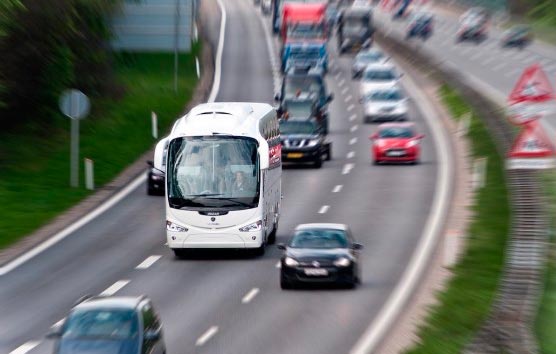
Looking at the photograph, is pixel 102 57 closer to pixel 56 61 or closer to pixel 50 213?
pixel 56 61

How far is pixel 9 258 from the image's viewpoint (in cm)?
3083

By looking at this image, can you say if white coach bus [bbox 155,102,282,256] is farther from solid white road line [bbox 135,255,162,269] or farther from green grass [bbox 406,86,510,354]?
green grass [bbox 406,86,510,354]

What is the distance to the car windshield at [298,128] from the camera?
49.3 metres

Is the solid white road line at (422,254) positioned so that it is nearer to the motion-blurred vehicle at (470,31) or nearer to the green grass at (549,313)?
the green grass at (549,313)

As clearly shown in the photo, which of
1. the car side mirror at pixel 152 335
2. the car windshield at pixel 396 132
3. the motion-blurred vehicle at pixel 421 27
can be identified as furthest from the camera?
the motion-blurred vehicle at pixel 421 27

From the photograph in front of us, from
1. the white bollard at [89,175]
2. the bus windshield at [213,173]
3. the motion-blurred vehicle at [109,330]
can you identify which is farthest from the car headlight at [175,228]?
the motion-blurred vehicle at [109,330]

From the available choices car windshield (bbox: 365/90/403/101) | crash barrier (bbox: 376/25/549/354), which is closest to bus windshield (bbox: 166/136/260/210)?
crash barrier (bbox: 376/25/549/354)

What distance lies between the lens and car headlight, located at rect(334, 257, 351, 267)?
26.0 meters

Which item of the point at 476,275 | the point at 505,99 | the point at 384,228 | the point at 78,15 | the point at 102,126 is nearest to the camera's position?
the point at 476,275

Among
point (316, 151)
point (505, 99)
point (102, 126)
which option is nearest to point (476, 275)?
→ point (316, 151)

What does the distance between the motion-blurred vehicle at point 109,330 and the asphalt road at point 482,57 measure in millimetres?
39908

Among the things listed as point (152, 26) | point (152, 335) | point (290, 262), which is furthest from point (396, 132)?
point (152, 335)

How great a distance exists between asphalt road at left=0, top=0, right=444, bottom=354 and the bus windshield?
1.53 metres

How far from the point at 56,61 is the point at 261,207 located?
1899 centimetres
